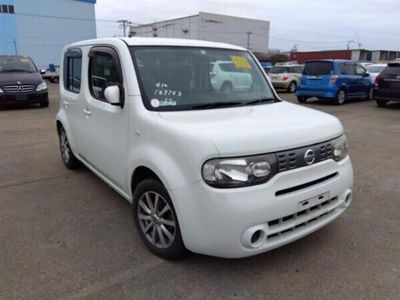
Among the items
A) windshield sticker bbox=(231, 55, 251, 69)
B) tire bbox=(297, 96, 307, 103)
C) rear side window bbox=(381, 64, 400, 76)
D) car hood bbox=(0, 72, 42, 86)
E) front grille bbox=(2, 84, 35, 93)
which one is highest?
windshield sticker bbox=(231, 55, 251, 69)

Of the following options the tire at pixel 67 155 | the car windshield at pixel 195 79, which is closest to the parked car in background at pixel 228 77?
the car windshield at pixel 195 79

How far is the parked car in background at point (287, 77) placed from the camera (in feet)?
60.6

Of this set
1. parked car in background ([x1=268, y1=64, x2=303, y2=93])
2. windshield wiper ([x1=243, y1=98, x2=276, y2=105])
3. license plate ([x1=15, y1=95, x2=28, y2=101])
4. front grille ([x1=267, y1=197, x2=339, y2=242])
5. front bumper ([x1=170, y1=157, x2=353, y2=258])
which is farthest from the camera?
parked car in background ([x1=268, y1=64, x2=303, y2=93])

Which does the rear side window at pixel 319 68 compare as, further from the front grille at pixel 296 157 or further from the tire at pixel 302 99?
the front grille at pixel 296 157

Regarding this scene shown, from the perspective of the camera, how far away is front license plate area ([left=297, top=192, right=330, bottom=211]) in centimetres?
263

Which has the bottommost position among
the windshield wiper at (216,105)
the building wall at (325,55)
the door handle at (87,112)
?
the door handle at (87,112)

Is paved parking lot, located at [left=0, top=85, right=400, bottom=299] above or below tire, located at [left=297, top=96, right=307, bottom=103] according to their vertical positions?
below

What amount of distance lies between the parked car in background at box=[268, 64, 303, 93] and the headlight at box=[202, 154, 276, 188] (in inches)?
658

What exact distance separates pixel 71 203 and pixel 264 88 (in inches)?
102

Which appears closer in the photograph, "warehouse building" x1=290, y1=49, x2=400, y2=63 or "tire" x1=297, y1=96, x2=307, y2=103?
"tire" x1=297, y1=96, x2=307, y2=103

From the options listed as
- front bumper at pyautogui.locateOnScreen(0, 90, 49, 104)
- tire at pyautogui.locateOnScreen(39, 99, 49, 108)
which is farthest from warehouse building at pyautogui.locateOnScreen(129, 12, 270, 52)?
front bumper at pyautogui.locateOnScreen(0, 90, 49, 104)

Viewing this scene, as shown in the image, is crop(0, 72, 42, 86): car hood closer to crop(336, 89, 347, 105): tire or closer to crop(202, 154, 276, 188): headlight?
crop(336, 89, 347, 105): tire

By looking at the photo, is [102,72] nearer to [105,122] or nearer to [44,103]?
[105,122]

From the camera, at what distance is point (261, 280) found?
2.73 metres
